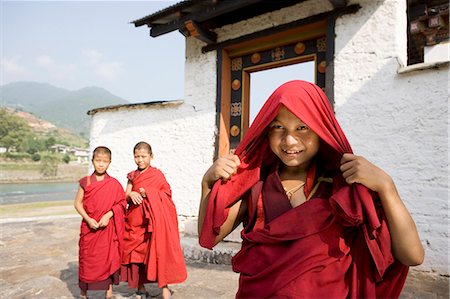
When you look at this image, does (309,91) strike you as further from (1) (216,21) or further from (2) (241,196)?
(1) (216,21)

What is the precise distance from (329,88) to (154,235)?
2.92 meters

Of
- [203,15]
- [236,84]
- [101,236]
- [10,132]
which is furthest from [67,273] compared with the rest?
[10,132]

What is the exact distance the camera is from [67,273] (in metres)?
3.79

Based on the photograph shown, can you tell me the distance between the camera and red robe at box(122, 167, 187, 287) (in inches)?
123

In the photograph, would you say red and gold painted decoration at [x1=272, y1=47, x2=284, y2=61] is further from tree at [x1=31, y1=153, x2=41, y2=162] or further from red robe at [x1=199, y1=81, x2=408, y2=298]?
tree at [x1=31, y1=153, x2=41, y2=162]

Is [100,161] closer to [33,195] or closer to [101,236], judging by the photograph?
[101,236]

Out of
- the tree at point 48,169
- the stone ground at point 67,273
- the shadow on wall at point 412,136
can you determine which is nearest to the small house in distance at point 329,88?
the shadow on wall at point 412,136

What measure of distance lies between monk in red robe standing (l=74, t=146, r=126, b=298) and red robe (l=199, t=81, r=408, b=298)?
234 centimetres

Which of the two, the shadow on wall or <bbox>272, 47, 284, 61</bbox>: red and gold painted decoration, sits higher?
<bbox>272, 47, 284, 61</bbox>: red and gold painted decoration

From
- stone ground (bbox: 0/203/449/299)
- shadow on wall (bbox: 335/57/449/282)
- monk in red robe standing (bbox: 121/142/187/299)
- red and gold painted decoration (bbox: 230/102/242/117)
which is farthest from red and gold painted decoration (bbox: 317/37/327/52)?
stone ground (bbox: 0/203/449/299)

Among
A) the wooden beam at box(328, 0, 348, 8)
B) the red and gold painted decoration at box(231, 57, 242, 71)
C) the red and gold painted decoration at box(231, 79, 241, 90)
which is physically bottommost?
the red and gold painted decoration at box(231, 79, 241, 90)

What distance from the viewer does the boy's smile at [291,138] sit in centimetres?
114

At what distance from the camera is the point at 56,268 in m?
3.97

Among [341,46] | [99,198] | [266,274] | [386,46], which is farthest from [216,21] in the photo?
[266,274]
